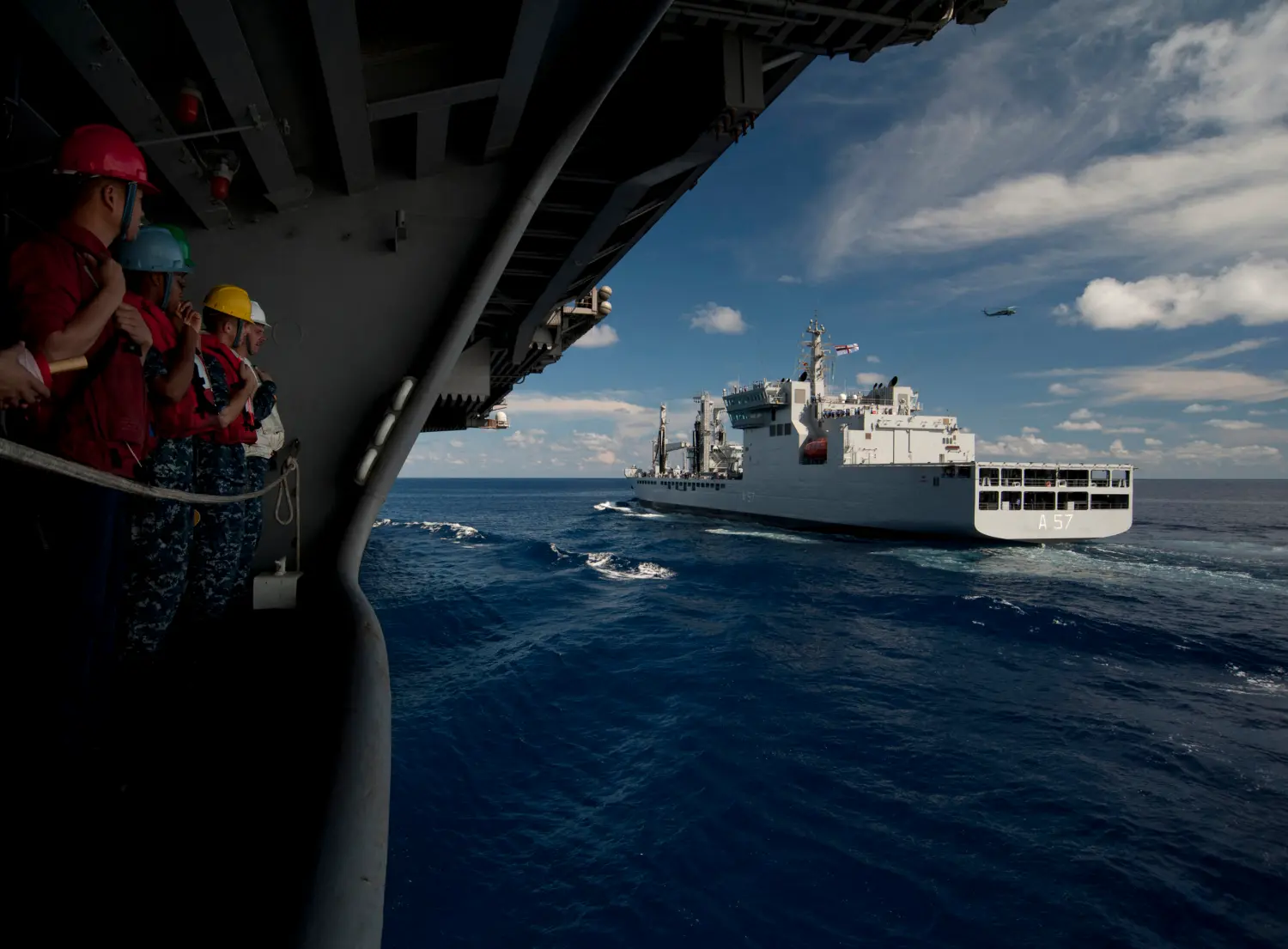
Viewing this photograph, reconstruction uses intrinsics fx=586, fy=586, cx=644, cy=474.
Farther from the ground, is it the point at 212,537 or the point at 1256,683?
the point at 212,537

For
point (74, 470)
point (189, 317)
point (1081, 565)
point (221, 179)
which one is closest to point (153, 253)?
point (189, 317)

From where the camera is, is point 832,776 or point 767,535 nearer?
point 832,776

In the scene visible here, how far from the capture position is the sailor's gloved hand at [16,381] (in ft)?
4.42

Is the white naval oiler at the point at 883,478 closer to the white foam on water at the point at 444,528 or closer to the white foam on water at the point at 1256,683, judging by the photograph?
the white foam on water at the point at 1256,683

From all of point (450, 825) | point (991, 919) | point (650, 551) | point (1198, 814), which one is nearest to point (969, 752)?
point (1198, 814)

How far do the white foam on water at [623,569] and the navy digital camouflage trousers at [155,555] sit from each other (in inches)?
653

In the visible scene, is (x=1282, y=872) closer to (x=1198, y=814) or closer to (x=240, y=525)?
(x=1198, y=814)

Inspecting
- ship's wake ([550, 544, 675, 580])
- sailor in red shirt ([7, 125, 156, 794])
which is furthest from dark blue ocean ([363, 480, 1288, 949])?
ship's wake ([550, 544, 675, 580])

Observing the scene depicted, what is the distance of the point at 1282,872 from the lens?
497 cm

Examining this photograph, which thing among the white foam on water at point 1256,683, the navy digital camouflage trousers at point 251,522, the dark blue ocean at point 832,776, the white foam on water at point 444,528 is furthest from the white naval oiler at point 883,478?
the navy digital camouflage trousers at point 251,522

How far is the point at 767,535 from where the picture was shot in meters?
32.1

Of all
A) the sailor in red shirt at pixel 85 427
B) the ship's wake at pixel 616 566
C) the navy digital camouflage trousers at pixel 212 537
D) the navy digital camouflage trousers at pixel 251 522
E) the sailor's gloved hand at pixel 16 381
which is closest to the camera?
the sailor's gloved hand at pixel 16 381

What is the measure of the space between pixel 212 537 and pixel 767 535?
99.5ft

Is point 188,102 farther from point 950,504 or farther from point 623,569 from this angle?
point 950,504
